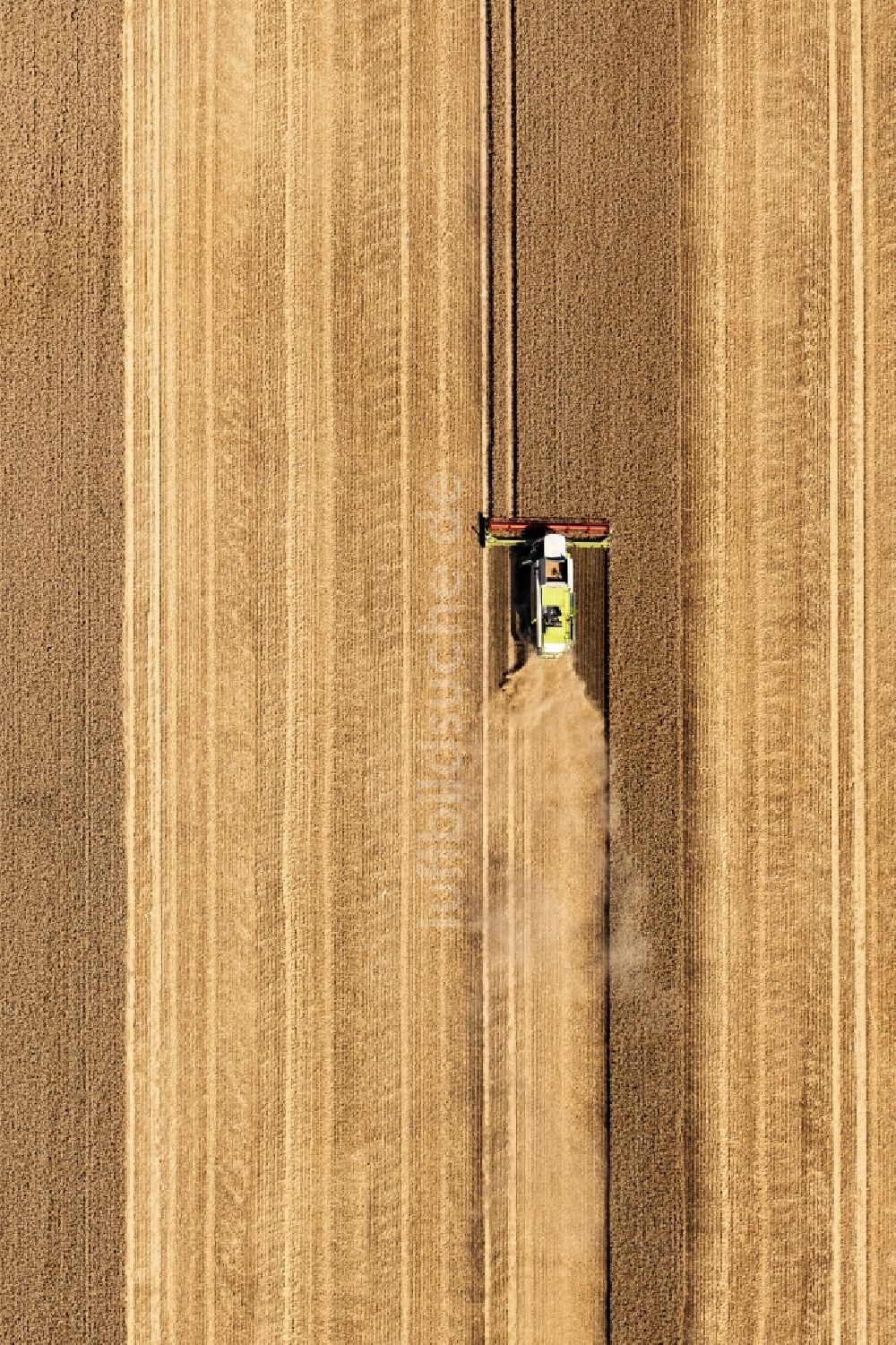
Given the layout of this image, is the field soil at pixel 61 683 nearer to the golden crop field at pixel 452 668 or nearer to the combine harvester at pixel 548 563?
the golden crop field at pixel 452 668

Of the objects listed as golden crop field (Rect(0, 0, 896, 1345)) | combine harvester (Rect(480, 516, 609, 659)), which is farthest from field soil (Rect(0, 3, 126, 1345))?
combine harvester (Rect(480, 516, 609, 659))

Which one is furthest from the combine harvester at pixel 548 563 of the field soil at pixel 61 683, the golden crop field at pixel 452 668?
the field soil at pixel 61 683

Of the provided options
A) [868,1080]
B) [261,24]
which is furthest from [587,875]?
[261,24]

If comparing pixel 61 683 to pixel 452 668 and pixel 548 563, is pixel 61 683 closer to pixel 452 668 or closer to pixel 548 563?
pixel 452 668

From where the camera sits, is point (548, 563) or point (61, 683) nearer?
point (548, 563)

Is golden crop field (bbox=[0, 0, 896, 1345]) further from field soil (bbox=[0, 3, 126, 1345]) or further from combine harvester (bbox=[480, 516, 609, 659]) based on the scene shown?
combine harvester (bbox=[480, 516, 609, 659])

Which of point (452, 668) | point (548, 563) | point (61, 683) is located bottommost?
point (61, 683)

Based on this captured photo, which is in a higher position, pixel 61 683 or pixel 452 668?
pixel 452 668

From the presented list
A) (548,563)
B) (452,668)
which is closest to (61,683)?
(452,668)
